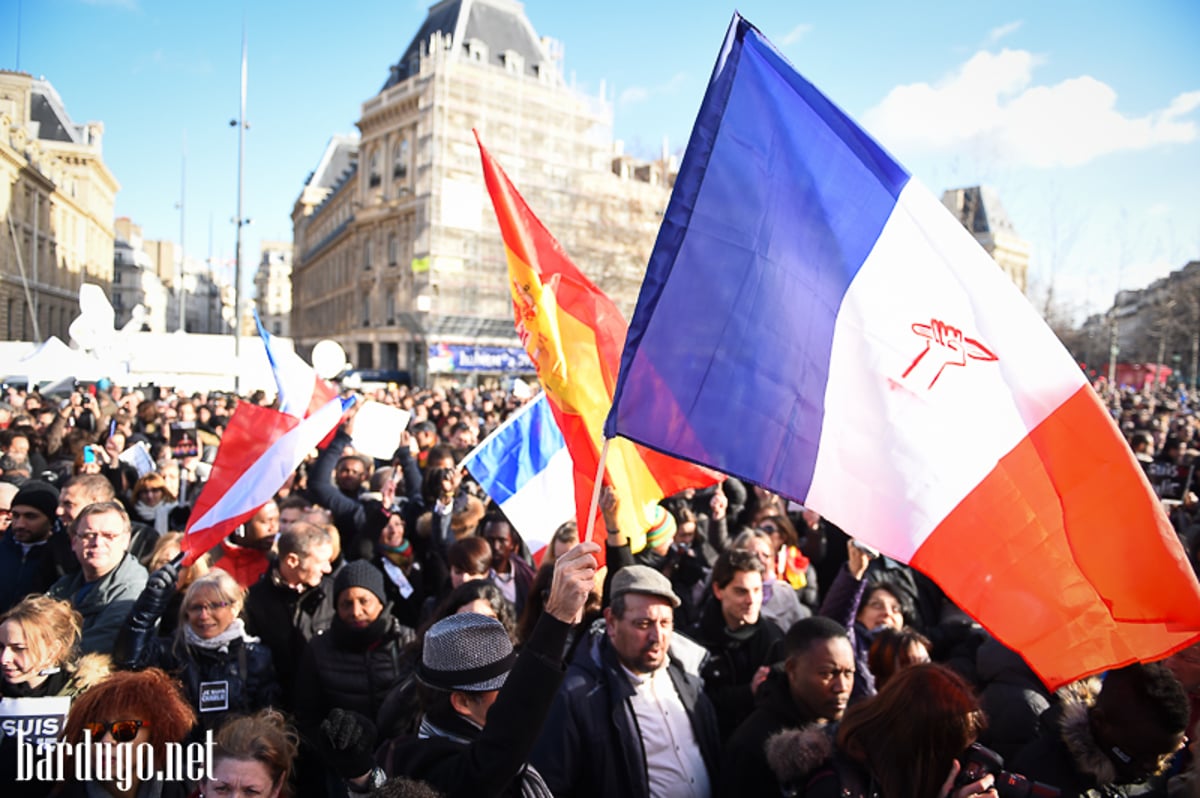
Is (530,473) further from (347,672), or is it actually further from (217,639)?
(217,639)

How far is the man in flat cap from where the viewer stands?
9.23 ft

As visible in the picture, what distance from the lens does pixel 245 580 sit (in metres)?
4.93

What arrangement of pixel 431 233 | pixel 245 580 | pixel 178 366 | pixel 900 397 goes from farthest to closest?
1. pixel 431 233
2. pixel 178 366
3. pixel 245 580
4. pixel 900 397

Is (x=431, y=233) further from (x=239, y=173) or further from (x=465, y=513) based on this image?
(x=465, y=513)

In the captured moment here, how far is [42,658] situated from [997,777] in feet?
9.98

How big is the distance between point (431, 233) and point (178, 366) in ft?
69.4

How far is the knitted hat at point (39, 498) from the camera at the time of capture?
464cm

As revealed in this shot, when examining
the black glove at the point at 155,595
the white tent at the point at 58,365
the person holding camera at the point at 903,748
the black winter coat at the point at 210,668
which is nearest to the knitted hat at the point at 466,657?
the person holding camera at the point at 903,748

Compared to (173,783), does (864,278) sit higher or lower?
higher

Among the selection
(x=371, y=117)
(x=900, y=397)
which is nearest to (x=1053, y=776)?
(x=900, y=397)

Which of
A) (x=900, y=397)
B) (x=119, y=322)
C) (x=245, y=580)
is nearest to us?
(x=900, y=397)

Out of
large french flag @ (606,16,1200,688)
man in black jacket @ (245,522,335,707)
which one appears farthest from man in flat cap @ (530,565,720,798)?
man in black jacket @ (245,522,335,707)

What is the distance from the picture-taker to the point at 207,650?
3.27 meters

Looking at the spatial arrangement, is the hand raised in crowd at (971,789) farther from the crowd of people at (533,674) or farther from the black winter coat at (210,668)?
the black winter coat at (210,668)
